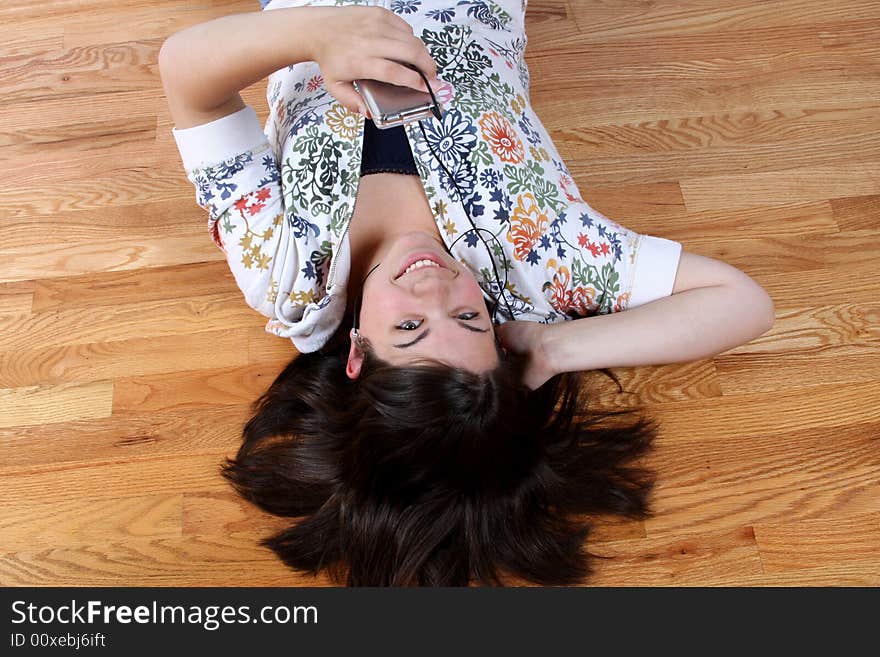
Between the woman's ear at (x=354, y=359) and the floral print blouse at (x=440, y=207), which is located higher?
the floral print blouse at (x=440, y=207)

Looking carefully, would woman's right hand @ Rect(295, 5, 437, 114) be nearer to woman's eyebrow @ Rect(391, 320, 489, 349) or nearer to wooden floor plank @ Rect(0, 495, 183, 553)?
woman's eyebrow @ Rect(391, 320, 489, 349)

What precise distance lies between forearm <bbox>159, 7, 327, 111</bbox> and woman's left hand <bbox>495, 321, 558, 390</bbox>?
0.48 m

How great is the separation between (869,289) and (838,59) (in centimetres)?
49

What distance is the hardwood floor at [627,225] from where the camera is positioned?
1.20 meters

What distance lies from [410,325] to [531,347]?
0.75 feet

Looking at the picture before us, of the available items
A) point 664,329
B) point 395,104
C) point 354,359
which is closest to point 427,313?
point 354,359

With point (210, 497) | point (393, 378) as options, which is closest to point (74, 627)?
point (210, 497)

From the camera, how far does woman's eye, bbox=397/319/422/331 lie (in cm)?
102

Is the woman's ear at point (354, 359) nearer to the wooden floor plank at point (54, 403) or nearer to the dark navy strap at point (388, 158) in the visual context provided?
the dark navy strap at point (388, 158)

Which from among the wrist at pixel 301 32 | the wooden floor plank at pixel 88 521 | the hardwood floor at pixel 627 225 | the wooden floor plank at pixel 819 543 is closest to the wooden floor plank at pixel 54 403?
the hardwood floor at pixel 627 225

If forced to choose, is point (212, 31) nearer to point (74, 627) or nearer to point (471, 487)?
point (471, 487)

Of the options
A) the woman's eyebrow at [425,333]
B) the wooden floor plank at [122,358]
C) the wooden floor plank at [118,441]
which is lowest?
the wooden floor plank at [118,441]

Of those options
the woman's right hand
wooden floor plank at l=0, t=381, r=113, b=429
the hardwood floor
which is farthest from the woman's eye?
wooden floor plank at l=0, t=381, r=113, b=429

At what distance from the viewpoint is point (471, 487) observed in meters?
1.06
